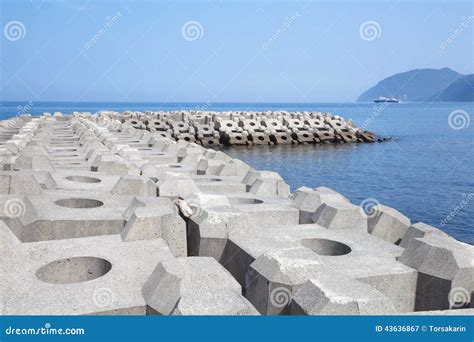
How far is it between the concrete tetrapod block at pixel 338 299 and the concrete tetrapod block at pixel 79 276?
104 centimetres

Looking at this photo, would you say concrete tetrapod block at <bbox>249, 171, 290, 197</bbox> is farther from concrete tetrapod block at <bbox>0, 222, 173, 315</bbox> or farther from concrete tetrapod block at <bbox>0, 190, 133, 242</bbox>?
concrete tetrapod block at <bbox>0, 222, 173, 315</bbox>

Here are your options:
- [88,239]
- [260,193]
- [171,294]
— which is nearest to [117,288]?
[171,294]

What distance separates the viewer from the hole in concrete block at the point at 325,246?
15.6 ft

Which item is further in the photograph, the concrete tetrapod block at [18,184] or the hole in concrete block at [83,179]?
the hole in concrete block at [83,179]

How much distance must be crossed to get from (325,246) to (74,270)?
240 centimetres

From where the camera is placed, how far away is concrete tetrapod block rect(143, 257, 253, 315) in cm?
273

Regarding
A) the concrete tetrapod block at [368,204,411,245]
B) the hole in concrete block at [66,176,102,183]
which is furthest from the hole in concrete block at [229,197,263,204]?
the hole in concrete block at [66,176,102,183]

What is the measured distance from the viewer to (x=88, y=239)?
4457mm

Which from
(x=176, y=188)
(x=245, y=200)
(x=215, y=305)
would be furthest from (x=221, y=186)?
(x=215, y=305)

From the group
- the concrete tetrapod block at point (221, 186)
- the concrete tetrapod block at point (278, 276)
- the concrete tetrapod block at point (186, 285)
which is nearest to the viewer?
the concrete tetrapod block at point (186, 285)

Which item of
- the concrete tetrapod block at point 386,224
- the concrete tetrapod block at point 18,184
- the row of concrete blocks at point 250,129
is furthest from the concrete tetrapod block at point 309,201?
the row of concrete blocks at point 250,129

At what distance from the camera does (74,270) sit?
13.1ft

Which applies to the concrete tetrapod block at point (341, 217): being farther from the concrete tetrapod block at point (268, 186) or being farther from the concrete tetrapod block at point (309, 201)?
the concrete tetrapod block at point (268, 186)

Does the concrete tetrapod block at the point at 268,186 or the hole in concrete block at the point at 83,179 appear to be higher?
the concrete tetrapod block at the point at 268,186
